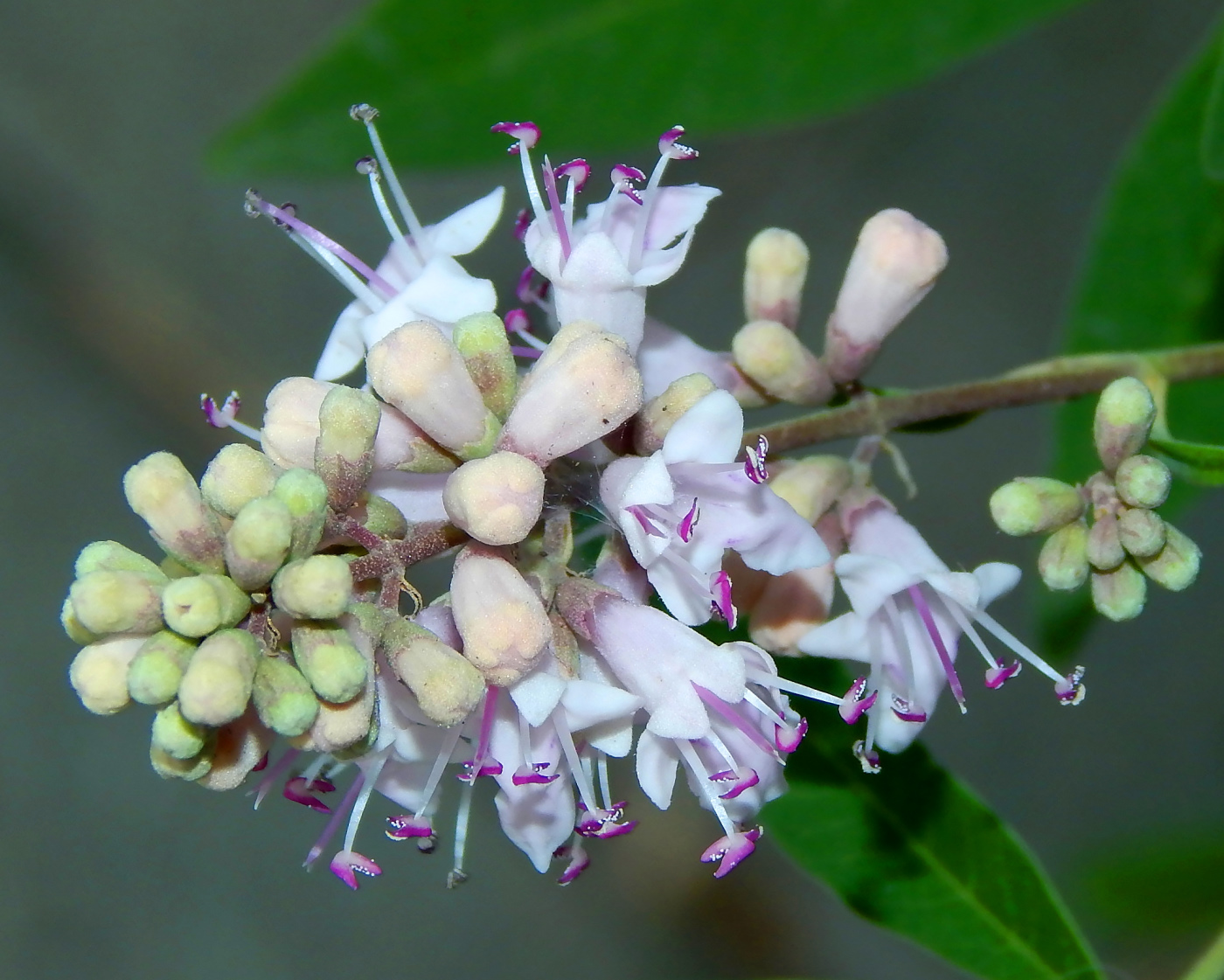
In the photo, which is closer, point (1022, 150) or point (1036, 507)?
point (1036, 507)

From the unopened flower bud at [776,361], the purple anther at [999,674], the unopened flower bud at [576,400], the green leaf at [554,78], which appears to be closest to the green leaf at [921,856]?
the purple anther at [999,674]

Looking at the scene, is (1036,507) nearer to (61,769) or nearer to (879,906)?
(879,906)

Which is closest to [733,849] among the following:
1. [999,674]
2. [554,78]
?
[999,674]

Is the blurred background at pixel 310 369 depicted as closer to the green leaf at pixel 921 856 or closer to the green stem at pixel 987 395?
the green leaf at pixel 921 856

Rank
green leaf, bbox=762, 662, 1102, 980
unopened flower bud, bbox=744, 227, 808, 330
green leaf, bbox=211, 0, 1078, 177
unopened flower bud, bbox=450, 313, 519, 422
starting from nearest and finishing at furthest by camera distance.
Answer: unopened flower bud, bbox=450, 313, 519, 422, unopened flower bud, bbox=744, 227, 808, 330, green leaf, bbox=762, 662, 1102, 980, green leaf, bbox=211, 0, 1078, 177

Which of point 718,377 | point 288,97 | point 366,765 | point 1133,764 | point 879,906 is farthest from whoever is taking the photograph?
point 1133,764

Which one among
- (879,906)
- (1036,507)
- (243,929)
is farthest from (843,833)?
(243,929)

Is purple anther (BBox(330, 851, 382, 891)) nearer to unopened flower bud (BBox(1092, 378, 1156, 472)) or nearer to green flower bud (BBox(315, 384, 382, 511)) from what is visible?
green flower bud (BBox(315, 384, 382, 511))

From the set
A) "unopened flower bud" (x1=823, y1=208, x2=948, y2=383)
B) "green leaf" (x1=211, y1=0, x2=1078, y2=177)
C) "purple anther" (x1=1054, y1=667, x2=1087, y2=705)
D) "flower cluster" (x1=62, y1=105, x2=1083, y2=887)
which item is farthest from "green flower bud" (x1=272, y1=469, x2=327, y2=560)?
"green leaf" (x1=211, y1=0, x2=1078, y2=177)
